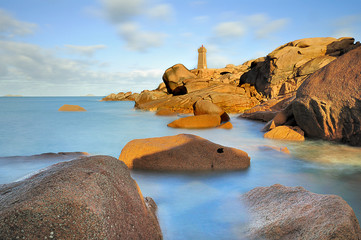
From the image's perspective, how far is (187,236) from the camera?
2422 millimetres

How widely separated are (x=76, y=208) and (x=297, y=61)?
68.2 feet

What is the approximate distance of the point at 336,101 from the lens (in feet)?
20.7

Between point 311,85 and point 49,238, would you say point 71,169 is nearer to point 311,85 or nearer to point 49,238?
point 49,238

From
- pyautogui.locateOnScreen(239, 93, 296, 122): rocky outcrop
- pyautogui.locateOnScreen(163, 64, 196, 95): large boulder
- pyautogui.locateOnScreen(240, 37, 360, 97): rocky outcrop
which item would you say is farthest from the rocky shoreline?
pyautogui.locateOnScreen(163, 64, 196, 95): large boulder

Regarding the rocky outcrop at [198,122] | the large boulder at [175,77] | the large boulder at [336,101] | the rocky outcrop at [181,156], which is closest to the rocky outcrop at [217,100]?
the large boulder at [175,77]

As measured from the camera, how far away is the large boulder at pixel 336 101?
6.08 m

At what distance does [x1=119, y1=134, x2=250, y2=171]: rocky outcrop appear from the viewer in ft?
14.6

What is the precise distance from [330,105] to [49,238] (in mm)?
7083

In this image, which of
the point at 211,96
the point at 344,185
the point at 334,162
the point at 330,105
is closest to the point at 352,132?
the point at 330,105

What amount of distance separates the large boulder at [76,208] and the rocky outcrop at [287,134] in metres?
6.94

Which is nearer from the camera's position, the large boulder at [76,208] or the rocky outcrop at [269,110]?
the large boulder at [76,208]

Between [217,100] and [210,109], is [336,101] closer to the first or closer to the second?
[210,109]

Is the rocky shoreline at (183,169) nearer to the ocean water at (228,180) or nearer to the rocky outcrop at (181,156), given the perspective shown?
the rocky outcrop at (181,156)

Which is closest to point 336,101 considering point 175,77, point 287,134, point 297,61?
point 287,134
